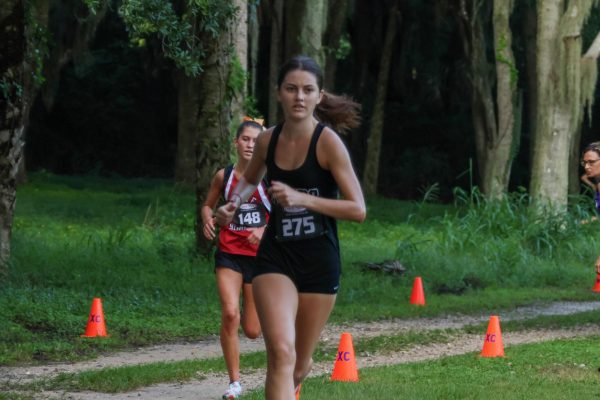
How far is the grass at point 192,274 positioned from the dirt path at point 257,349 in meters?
0.34

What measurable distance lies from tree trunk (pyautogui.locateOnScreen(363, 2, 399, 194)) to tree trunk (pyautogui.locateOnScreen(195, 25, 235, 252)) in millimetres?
19435

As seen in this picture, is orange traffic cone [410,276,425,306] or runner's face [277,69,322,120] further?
orange traffic cone [410,276,425,306]

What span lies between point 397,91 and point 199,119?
23849 mm

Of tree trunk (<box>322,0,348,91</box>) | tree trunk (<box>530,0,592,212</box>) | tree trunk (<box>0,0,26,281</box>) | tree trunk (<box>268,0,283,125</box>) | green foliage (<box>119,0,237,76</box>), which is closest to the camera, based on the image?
green foliage (<box>119,0,237,76</box>)

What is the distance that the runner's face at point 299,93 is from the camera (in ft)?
21.4

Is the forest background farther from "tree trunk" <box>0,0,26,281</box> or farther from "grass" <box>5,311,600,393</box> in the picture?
"grass" <box>5,311,600,393</box>

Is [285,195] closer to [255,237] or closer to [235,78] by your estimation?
[255,237]

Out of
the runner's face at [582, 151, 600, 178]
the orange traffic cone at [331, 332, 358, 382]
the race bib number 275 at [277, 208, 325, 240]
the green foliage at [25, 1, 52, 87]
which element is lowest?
the orange traffic cone at [331, 332, 358, 382]

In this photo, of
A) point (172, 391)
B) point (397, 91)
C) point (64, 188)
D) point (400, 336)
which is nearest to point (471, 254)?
point (400, 336)

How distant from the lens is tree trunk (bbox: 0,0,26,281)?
45.3ft

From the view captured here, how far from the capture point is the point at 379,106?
1403 inches

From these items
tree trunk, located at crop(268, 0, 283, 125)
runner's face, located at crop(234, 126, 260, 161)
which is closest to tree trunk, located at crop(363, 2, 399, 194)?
tree trunk, located at crop(268, 0, 283, 125)

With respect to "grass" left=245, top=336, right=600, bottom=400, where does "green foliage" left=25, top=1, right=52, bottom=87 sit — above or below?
above

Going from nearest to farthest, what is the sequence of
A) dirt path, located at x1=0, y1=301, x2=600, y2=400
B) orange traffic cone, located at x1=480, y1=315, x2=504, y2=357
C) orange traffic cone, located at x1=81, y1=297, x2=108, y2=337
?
dirt path, located at x1=0, y1=301, x2=600, y2=400
orange traffic cone, located at x1=480, y1=315, x2=504, y2=357
orange traffic cone, located at x1=81, y1=297, x2=108, y2=337
